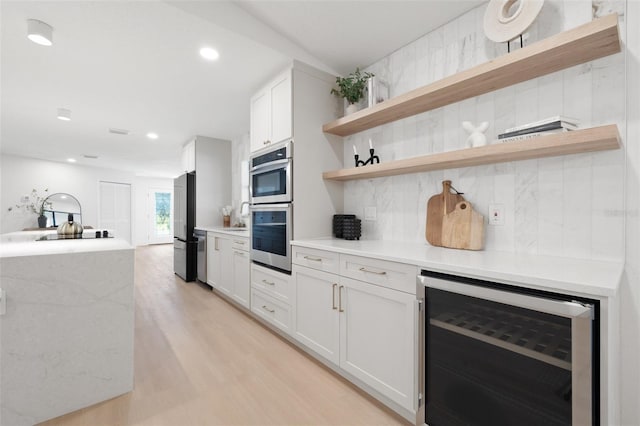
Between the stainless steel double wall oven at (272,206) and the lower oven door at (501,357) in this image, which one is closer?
the lower oven door at (501,357)

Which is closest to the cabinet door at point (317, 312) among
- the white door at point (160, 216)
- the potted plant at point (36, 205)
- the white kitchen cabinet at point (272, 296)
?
the white kitchen cabinet at point (272, 296)

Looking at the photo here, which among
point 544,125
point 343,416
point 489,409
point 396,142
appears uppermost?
point 396,142

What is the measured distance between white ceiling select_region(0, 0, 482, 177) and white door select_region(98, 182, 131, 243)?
16.0ft

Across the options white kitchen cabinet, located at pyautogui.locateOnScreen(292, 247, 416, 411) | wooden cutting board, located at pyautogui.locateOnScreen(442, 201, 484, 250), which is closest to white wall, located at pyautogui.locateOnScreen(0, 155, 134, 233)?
white kitchen cabinet, located at pyautogui.locateOnScreen(292, 247, 416, 411)

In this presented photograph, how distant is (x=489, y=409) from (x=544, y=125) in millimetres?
1335

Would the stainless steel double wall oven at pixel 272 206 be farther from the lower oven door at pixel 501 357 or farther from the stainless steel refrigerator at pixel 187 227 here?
the stainless steel refrigerator at pixel 187 227

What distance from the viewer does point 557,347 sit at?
99 centimetres

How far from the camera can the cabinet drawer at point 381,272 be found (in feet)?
4.83

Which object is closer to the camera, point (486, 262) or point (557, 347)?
point (557, 347)

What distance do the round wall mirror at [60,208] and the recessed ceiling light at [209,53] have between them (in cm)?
739

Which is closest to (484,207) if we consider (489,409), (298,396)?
(489,409)

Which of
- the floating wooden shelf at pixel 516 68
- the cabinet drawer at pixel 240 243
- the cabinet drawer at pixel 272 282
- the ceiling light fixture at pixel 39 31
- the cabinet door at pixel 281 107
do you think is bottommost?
the cabinet drawer at pixel 272 282

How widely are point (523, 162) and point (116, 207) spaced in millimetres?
10073

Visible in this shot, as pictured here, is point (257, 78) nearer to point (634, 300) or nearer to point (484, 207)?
point (484, 207)
